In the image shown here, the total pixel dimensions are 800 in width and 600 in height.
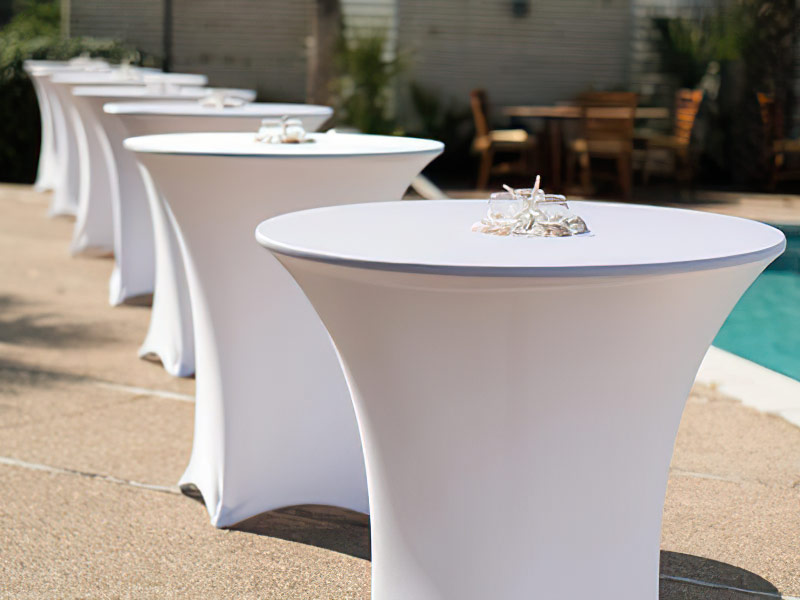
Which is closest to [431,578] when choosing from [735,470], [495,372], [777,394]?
[495,372]

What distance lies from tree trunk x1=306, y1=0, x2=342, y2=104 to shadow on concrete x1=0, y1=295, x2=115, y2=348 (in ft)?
20.9

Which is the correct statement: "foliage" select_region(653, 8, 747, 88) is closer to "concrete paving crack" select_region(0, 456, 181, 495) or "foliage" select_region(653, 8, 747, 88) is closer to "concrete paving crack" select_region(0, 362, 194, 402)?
"concrete paving crack" select_region(0, 362, 194, 402)

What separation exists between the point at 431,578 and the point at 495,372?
46 centimetres

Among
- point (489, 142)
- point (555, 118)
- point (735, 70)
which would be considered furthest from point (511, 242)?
point (735, 70)

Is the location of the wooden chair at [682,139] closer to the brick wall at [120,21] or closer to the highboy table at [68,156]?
the highboy table at [68,156]

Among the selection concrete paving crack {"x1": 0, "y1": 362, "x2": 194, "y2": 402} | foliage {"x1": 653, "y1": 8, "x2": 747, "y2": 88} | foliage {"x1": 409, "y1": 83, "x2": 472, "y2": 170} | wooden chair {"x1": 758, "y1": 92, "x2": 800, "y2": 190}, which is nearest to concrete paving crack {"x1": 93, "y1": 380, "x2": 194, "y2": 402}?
concrete paving crack {"x1": 0, "y1": 362, "x2": 194, "y2": 402}

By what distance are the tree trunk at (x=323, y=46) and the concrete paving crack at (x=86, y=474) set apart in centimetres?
860

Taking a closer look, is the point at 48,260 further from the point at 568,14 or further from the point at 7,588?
the point at 568,14

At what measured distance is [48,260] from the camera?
766 cm

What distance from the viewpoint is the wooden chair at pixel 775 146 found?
1195 centimetres

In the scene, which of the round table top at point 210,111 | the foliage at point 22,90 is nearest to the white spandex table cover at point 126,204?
the round table top at point 210,111

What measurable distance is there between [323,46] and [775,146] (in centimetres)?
510

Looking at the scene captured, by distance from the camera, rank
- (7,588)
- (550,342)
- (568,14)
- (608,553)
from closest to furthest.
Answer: (550,342) → (608,553) → (7,588) → (568,14)

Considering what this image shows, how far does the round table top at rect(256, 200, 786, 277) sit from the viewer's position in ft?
5.60
